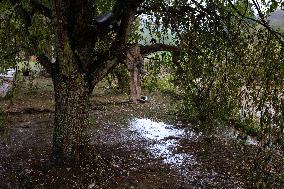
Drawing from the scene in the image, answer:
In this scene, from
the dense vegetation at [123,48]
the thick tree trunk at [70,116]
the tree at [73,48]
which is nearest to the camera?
the dense vegetation at [123,48]

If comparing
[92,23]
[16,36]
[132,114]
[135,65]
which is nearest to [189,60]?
[135,65]

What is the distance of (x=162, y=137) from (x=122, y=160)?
3119 millimetres

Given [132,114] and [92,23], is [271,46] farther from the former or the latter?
[132,114]

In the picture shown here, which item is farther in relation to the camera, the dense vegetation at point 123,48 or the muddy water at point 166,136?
the muddy water at point 166,136

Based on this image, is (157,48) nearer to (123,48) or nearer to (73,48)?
(123,48)

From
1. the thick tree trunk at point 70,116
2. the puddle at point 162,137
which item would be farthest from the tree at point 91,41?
the puddle at point 162,137

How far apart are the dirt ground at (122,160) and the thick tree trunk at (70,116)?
41 cm

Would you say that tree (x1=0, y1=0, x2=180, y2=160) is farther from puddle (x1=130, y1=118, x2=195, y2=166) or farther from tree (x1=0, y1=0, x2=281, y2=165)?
puddle (x1=130, y1=118, x2=195, y2=166)

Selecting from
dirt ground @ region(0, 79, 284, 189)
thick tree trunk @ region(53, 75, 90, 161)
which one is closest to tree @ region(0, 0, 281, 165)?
thick tree trunk @ region(53, 75, 90, 161)

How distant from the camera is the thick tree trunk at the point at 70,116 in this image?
34.0 feet

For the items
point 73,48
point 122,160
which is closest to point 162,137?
point 122,160

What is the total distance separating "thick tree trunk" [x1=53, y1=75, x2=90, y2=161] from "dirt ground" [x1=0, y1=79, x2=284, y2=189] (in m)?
0.41

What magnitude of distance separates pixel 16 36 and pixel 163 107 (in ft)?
32.6

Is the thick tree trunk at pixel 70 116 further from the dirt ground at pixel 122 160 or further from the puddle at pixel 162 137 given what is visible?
the puddle at pixel 162 137
